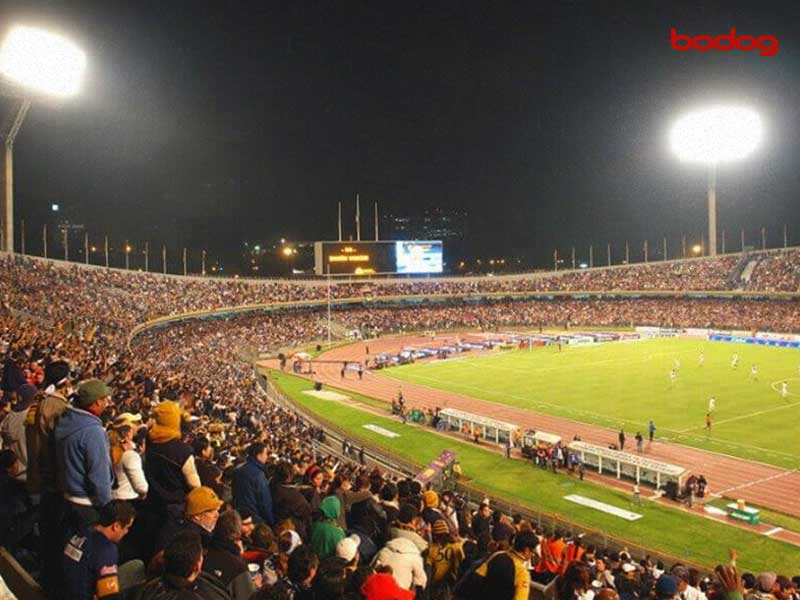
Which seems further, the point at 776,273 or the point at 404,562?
the point at 776,273

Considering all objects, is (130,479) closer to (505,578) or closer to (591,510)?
(505,578)

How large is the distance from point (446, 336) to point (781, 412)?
142 feet

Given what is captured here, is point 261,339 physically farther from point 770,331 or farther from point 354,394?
point 770,331

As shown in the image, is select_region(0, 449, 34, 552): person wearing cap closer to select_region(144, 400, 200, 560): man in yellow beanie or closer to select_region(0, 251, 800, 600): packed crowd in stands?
select_region(0, 251, 800, 600): packed crowd in stands

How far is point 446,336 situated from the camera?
251ft

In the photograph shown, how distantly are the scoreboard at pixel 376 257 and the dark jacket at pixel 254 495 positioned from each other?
67.3 m

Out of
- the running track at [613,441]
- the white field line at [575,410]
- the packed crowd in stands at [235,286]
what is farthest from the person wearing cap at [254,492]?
the white field line at [575,410]

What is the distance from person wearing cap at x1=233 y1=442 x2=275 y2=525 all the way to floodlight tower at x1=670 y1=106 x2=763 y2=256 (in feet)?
274

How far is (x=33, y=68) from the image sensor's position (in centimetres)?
3359

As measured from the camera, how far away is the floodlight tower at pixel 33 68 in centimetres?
3281

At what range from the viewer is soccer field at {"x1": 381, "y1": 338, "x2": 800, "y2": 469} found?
32.2 metres

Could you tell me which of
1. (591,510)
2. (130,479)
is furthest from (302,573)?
(591,510)

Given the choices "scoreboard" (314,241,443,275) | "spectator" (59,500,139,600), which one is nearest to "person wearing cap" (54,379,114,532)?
"spectator" (59,500,139,600)

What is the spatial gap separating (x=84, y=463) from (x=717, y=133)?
3383 inches
